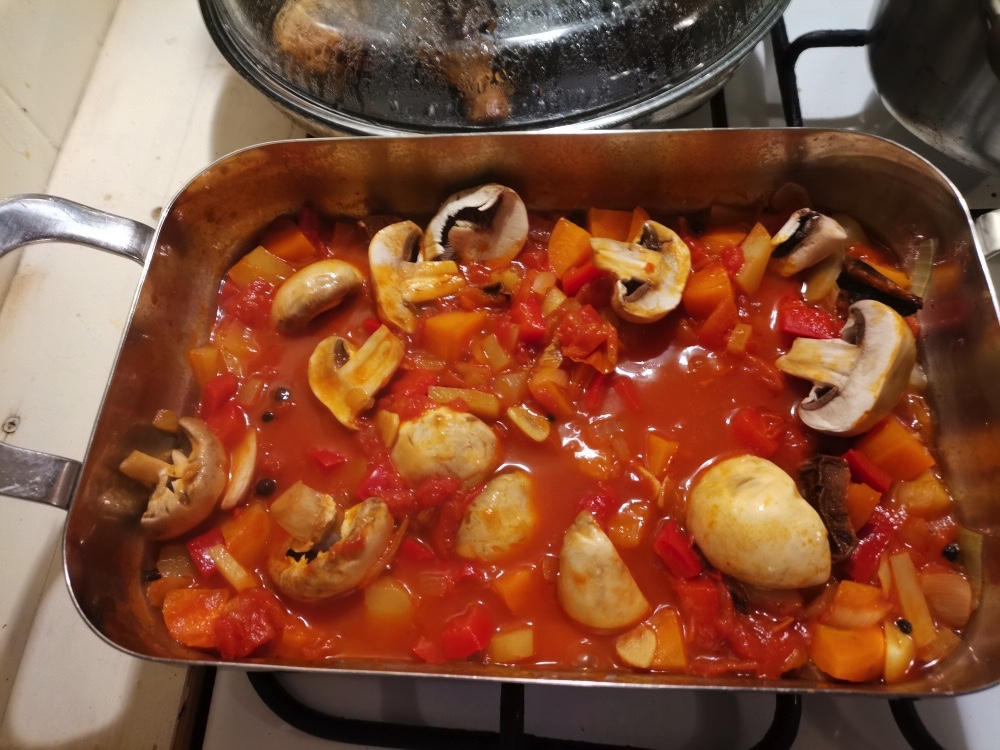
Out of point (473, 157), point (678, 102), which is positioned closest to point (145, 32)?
point (473, 157)

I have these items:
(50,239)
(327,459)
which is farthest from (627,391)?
(50,239)

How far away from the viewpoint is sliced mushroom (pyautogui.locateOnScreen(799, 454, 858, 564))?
137 cm

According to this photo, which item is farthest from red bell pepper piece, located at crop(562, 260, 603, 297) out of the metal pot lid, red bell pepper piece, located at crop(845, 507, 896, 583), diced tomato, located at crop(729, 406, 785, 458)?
red bell pepper piece, located at crop(845, 507, 896, 583)

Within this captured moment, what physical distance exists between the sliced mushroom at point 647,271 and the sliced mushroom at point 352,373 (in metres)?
0.55

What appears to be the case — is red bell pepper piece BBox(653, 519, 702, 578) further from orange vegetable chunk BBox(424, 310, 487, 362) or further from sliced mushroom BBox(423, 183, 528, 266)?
sliced mushroom BBox(423, 183, 528, 266)

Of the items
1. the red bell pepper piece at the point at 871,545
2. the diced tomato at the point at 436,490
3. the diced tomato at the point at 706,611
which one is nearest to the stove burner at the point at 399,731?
the diced tomato at the point at 706,611

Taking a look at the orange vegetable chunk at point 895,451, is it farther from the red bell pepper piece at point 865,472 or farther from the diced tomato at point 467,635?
the diced tomato at point 467,635

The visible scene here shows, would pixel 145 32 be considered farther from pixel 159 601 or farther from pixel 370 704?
pixel 370 704

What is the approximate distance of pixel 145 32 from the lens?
2506mm

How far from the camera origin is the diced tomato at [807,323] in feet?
5.34

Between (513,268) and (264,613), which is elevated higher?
(513,268)

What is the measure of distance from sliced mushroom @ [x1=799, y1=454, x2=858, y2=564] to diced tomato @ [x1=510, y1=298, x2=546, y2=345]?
2.22 ft

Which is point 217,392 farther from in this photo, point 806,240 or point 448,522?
point 806,240

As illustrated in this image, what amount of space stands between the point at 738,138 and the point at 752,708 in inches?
51.2
